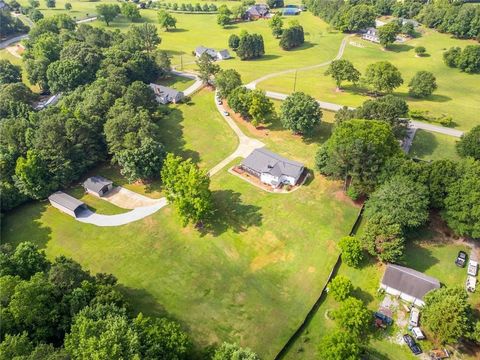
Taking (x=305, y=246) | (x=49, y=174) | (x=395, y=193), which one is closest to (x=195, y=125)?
(x=49, y=174)

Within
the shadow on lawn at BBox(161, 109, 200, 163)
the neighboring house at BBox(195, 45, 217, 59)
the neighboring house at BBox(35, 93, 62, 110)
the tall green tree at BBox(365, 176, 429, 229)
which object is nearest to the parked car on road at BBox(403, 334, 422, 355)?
the tall green tree at BBox(365, 176, 429, 229)

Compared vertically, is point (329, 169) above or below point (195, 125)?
above

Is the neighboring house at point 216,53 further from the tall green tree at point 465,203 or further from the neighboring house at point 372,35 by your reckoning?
the tall green tree at point 465,203

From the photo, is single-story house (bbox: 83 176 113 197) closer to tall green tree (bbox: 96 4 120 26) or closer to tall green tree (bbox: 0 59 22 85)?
tall green tree (bbox: 0 59 22 85)

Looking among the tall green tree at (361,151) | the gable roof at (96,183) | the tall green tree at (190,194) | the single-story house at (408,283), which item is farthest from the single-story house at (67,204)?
the single-story house at (408,283)

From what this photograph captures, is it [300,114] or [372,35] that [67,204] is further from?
[372,35]

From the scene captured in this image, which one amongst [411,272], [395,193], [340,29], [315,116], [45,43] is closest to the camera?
[411,272]

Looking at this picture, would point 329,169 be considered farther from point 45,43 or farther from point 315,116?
point 45,43
